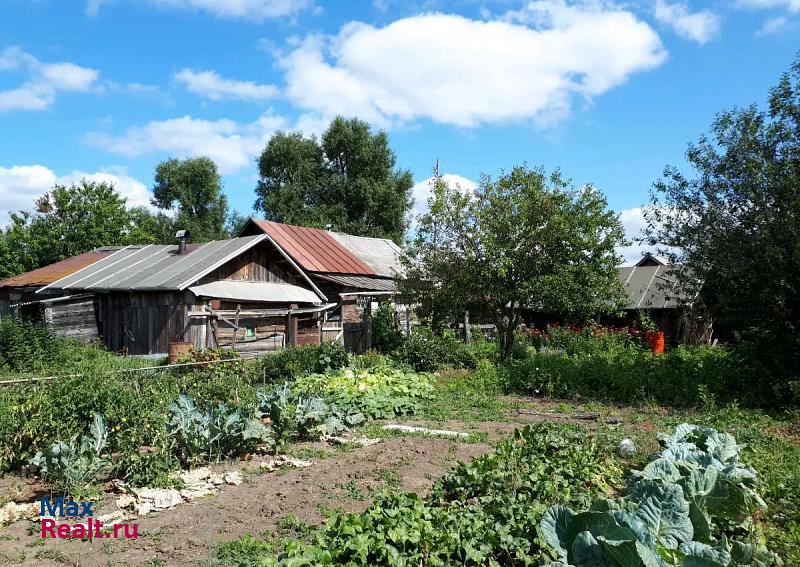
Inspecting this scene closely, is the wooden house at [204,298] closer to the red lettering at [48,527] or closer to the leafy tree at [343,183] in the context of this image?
the red lettering at [48,527]

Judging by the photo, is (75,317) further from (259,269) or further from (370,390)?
(370,390)

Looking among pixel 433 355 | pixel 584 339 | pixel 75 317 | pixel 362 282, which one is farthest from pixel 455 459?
pixel 362 282

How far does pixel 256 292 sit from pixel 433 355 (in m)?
7.37

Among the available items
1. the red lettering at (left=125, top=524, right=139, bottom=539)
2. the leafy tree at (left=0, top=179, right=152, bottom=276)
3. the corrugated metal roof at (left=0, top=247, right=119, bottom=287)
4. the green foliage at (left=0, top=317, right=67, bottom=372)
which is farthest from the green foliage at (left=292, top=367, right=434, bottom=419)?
the leafy tree at (left=0, top=179, right=152, bottom=276)

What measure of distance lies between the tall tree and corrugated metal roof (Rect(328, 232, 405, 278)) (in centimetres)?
1507

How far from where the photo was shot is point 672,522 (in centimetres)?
382

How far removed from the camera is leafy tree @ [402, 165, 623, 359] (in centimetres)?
1544

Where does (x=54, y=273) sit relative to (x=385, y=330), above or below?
above

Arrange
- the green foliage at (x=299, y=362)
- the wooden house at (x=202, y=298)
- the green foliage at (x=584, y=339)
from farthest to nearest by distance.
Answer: the green foliage at (x=584, y=339), the wooden house at (x=202, y=298), the green foliage at (x=299, y=362)

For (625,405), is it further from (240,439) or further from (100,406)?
(100,406)

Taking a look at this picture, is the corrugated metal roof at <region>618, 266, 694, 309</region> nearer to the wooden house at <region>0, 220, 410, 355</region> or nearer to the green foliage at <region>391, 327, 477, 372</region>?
the green foliage at <region>391, 327, 477, 372</region>

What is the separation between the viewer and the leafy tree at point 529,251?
15.4 m

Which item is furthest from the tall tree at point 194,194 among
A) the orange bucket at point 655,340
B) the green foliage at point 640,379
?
the green foliage at point 640,379

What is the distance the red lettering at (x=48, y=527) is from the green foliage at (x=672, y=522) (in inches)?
156
